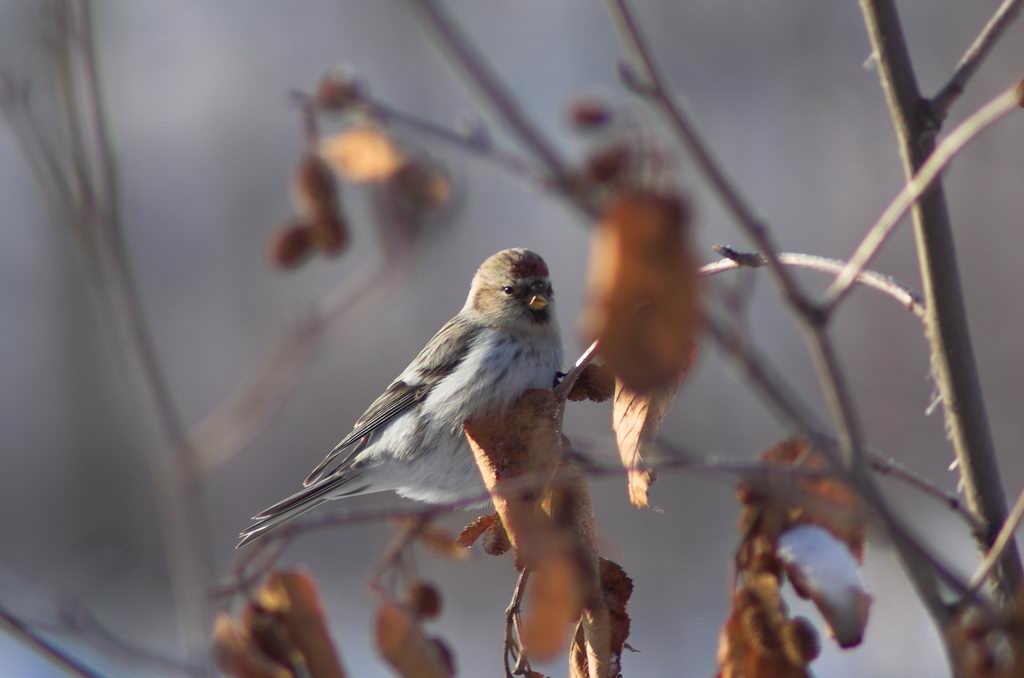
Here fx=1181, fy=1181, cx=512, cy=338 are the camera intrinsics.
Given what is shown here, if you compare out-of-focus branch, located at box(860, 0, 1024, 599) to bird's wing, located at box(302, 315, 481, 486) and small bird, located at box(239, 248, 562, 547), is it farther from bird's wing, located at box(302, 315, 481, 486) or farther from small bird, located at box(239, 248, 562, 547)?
bird's wing, located at box(302, 315, 481, 486)

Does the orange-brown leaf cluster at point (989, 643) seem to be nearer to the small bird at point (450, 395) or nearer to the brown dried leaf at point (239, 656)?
the brown dried leaf at point (239, 656)

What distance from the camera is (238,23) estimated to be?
11008mm

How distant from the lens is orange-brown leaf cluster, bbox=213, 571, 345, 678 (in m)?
1.21

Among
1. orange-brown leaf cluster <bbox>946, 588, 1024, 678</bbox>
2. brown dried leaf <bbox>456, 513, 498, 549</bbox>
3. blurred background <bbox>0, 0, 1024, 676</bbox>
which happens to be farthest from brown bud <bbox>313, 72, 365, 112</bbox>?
blurred background <bbox>0, 0, 1024, 676</bbox>

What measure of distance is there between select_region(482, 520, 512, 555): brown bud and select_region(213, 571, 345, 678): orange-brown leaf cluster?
0.66 meters

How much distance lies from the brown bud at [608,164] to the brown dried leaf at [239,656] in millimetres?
595

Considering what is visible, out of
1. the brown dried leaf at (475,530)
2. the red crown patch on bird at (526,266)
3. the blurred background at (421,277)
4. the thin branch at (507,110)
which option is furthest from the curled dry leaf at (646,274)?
the blurred background at (421,277)

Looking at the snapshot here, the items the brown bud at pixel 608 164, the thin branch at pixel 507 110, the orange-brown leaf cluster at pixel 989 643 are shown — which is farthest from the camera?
the brown bud at pixel 608 164

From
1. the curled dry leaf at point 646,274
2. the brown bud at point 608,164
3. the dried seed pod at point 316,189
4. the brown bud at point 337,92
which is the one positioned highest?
the brown bud at point 337,92

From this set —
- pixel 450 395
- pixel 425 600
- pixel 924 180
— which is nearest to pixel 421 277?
pixel 450 395

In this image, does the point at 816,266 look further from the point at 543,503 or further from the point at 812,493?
the point at 543,503

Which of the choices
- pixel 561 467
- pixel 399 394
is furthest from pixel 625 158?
pixel 399 394

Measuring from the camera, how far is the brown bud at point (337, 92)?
4.67ft

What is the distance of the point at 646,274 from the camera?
→ 83cm
